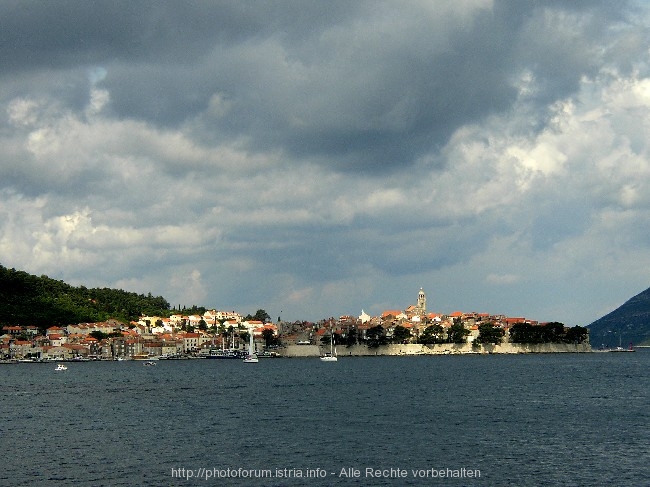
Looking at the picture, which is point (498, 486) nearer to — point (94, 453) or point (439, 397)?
point (94, 453)

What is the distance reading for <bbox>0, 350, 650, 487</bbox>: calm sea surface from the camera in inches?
1655

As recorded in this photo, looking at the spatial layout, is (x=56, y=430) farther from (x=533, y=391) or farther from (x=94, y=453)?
(x=533, y=391)

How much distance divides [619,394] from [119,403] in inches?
2196

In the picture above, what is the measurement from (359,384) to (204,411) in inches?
1489

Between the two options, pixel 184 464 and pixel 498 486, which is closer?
pixel 498 486

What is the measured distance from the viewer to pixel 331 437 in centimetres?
5431

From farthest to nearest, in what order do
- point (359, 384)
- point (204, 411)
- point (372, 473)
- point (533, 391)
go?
point (359, 384)
point (533, 391)
point (204, 411)
point (372, 473)

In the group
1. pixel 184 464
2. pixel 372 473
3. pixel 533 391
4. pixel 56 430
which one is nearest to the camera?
pixel 372 473

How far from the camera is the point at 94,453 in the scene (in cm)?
4938

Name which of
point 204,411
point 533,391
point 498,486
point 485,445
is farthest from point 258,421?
point 533,391

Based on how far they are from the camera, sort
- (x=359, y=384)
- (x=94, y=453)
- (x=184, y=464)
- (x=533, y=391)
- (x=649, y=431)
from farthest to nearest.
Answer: (x=359, y=384) → (x=533, y=391) → (x=649, y=431) → (x=94, y=453) → (x=184, y=464)

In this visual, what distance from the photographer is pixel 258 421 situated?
6438 cm

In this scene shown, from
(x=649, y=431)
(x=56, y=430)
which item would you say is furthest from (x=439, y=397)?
(x=56, y=430)

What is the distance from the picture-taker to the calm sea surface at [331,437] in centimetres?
4203
